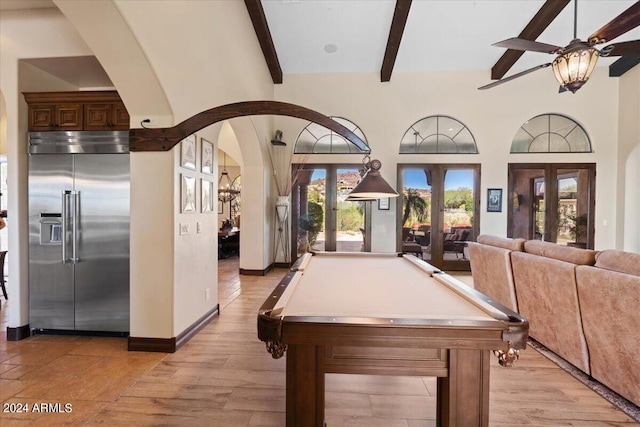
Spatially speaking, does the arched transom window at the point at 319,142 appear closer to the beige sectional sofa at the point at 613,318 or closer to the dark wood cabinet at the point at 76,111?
the dark wood cabinet at the point at 76,111

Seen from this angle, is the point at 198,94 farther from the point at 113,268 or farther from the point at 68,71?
the point at 113,268

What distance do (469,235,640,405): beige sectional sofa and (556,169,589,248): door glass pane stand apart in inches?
177

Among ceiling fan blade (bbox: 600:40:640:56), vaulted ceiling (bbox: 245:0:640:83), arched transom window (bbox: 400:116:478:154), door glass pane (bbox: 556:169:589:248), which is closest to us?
ceiling fan blade (bbox: 600:40:640:56)

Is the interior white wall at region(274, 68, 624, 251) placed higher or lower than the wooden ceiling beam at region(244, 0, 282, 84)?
lower

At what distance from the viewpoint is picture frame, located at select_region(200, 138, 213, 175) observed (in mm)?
3436

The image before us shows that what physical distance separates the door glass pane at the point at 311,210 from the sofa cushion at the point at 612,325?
494cm

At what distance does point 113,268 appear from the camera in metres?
3.09

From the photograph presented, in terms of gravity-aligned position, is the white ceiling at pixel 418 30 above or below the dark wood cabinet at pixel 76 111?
above

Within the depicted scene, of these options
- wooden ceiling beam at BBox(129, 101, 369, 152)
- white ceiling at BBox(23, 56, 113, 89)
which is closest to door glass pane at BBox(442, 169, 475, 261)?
wooden ceiling beam at BBox(129, 101, 369, 152)

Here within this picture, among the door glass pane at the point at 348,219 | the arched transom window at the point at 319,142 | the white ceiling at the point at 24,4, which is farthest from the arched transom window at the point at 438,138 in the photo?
the white ceiling at the point at 24,4

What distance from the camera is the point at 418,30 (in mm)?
5500

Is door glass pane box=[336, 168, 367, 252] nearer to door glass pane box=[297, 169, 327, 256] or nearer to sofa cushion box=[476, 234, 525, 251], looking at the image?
door glass pane box=[297, 169, 327, 256]

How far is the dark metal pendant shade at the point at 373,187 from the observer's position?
2504mm

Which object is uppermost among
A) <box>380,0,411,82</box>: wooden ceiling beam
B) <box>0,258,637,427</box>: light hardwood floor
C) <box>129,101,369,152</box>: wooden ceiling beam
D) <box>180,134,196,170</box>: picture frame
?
<box>380,0,411,82</box>: wooden ceiling beam
